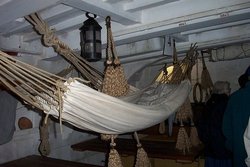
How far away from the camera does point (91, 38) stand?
209 cm

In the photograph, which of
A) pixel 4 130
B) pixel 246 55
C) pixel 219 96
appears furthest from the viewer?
pixel 246 55

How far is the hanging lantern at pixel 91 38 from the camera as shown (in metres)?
2.03

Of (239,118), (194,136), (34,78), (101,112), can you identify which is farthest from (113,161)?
(194,136)

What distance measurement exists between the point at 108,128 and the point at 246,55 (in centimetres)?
374

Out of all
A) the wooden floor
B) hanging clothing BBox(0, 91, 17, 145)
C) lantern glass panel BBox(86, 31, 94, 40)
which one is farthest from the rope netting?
the wooden floor

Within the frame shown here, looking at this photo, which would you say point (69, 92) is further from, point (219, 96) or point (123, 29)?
point (219, 96)

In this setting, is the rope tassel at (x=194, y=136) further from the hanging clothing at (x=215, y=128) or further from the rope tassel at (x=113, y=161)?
the rope tassel at (x=113, y=161)

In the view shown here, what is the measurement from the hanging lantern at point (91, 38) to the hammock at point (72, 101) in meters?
0.74

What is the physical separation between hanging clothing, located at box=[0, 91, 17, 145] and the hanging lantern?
1243 millimetres

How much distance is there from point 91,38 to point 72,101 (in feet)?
3.02

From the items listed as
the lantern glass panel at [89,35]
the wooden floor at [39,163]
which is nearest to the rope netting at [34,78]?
the lantern glass panel at [89,35]

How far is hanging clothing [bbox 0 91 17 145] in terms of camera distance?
2.71m

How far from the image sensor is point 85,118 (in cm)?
145

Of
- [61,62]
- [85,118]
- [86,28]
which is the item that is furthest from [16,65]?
[61,62]
